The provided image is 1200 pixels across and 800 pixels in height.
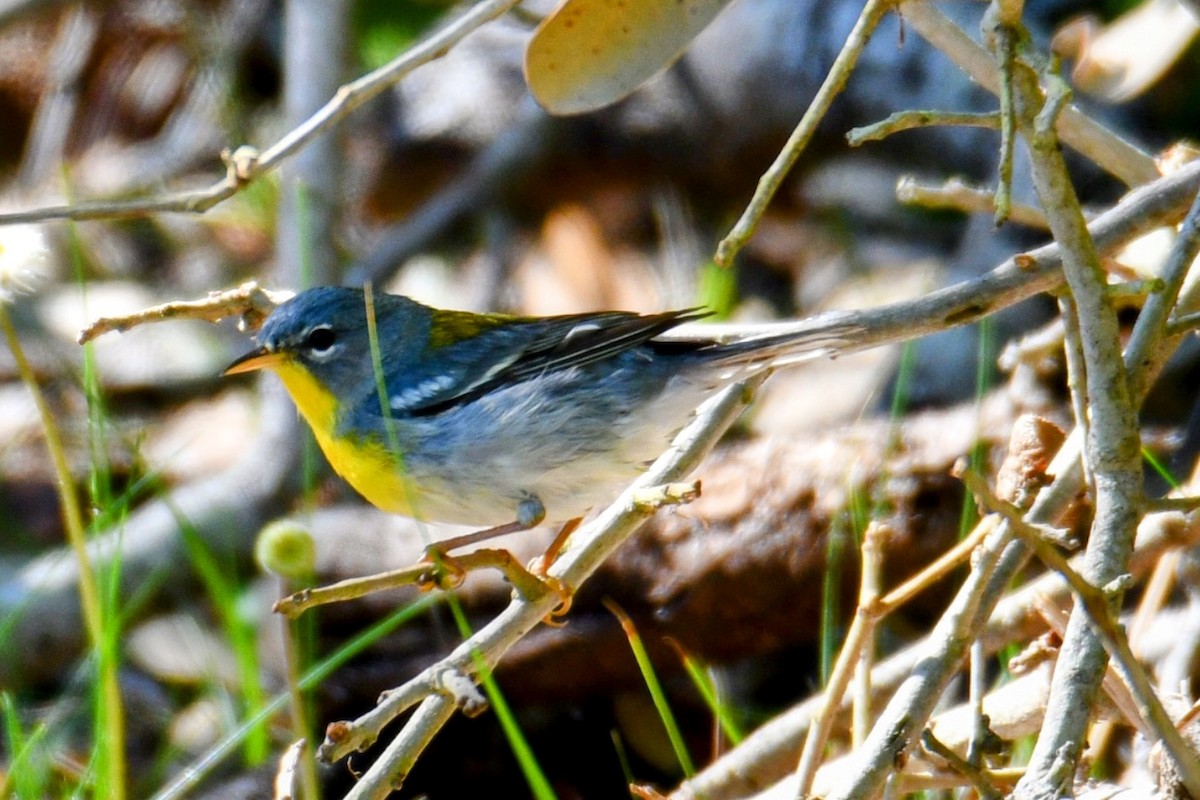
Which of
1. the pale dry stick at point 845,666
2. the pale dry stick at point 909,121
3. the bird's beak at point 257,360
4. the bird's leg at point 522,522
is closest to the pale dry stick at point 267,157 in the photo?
the pale dry stick at point 909,121

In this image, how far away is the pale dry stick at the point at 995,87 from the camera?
2658 millimetres

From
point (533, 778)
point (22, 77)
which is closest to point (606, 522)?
point (533, 778)

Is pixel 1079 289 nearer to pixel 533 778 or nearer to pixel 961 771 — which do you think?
pixel 961 771

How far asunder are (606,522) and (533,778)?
0.54 meters

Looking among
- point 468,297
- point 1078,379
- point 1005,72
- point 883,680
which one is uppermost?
point 468,297

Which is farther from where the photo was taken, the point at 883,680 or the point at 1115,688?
the point at 883,680

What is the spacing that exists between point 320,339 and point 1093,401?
6.89ft

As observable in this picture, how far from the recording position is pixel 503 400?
3.43 metres

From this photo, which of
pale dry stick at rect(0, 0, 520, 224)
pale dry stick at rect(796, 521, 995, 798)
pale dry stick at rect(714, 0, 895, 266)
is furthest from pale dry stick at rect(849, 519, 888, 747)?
pale dry stick at rect(0, 0, 520, 224)

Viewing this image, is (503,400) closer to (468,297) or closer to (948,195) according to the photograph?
(948,195)

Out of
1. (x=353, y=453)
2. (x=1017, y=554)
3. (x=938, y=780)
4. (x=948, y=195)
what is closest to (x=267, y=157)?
(x=353, y=453)

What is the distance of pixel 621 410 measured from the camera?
339 centimetres

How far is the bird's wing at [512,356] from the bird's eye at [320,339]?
0.63ft

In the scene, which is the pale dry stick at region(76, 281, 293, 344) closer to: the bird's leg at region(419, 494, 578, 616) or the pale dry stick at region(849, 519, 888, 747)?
the bird's leg at region(419, 494, 578, 616)
